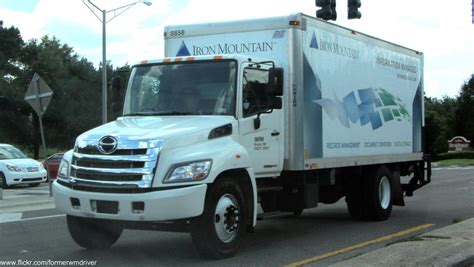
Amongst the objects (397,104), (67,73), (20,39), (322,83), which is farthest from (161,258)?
(20,39)

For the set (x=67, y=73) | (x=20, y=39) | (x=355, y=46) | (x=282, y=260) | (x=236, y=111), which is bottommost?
(x=282, y=260)

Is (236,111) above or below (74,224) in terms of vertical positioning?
above

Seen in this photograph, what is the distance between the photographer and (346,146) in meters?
10.1

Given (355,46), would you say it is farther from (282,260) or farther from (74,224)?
(74,224)

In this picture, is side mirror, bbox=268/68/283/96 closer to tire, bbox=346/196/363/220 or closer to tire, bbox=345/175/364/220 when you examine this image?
tire, bbox=345/175/364/220

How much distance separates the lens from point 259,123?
8.05 metres

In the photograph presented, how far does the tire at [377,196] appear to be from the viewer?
36.1ft

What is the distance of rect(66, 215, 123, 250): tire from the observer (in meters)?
7.72

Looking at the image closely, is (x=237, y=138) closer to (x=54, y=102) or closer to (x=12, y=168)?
(x=12, y=168)

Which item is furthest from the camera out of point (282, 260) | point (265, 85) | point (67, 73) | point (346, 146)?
point (67, 73)

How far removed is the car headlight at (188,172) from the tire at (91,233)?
1.35 metres

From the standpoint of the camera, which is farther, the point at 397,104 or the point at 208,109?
the point at 397,104

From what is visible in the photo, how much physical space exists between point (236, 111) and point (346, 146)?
10.1 feet

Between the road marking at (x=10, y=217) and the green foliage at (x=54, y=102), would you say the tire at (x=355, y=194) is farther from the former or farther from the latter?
the green foliage at (x=54, y=102)
